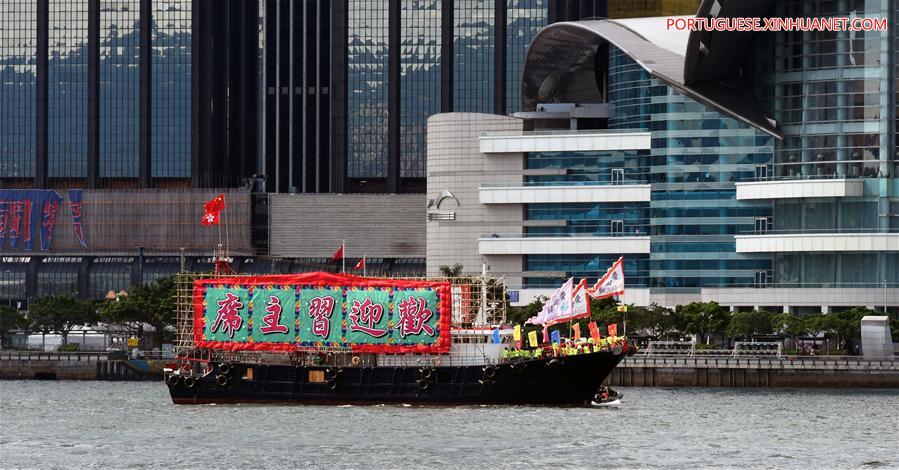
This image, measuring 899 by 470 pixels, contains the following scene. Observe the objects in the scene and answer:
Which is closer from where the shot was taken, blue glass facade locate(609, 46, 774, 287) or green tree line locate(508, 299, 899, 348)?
green tree line locate(508, 299, 899, 348)

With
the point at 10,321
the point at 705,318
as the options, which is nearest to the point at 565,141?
the point at 705,318

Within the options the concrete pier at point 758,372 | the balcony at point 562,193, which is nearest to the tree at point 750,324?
the concrete pier at point 758,372

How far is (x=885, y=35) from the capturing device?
180000mm

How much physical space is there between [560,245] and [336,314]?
2945 inches

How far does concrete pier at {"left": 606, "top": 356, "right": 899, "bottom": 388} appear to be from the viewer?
15062 centimetres

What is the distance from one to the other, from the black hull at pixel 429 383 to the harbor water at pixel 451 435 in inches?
66.0

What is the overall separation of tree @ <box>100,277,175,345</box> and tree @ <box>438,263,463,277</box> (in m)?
25.1

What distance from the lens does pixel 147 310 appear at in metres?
184

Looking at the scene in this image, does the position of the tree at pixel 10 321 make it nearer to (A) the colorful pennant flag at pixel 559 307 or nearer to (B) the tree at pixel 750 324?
(B) the tree at pixel 750 324

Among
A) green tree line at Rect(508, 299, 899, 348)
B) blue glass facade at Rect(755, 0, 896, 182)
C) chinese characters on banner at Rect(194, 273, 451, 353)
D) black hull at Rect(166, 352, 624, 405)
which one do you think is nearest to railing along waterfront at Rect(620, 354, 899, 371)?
green tree line at Rect(508, 299, 899, 348)

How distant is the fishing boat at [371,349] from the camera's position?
118062mm

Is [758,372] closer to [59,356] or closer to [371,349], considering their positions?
[371,349]

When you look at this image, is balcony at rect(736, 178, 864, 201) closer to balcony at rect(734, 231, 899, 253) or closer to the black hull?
balcony at rect(734, 231, 899, 253)

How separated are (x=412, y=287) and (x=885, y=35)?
76.3 m
